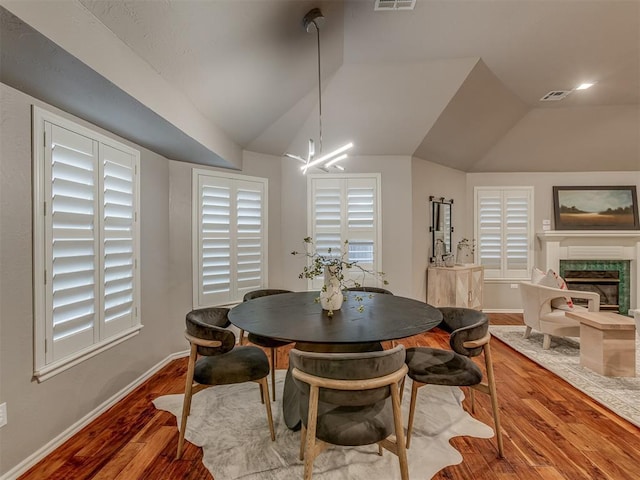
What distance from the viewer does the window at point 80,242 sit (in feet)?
6.58

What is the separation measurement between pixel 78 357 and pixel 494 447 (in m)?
2.92

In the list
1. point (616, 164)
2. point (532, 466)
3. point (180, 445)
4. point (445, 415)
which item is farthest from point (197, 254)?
point (616, 164)

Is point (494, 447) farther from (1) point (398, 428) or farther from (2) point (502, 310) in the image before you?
(2) point (502, 310)

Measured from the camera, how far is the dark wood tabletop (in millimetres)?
1724

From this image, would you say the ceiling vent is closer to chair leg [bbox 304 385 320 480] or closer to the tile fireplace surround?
chair leg [bbox 304 385 320 480]

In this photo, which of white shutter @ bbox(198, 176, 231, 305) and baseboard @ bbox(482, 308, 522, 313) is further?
baseboard @ bbox(482, 308, 522, 313)

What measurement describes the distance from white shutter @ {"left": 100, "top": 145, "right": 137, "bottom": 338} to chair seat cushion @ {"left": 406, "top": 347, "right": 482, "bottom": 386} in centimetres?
240

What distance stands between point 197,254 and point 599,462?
3.79m

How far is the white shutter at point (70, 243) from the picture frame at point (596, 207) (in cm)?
656

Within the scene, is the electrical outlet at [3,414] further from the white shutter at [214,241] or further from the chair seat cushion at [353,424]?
the white shutter at [214,241]

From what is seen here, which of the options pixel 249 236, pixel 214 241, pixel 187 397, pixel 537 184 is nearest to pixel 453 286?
pixel 537 184

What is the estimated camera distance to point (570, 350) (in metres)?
3.66

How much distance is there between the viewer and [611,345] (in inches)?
117

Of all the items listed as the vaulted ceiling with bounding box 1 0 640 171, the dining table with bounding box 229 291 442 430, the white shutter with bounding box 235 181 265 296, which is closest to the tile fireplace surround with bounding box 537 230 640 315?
the vaulted ceiling with bounding box 1 0 640 171
